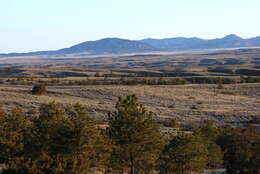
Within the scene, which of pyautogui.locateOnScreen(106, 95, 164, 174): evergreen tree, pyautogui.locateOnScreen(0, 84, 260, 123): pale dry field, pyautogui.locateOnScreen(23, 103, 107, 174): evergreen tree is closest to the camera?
pyautogui.locateOnScreen(23, 103, 107, 174): evergreen tree

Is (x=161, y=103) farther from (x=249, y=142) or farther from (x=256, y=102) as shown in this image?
(x=249, y=142)

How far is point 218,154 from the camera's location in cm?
2430

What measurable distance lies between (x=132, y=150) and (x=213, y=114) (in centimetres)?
2325

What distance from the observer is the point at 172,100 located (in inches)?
2003

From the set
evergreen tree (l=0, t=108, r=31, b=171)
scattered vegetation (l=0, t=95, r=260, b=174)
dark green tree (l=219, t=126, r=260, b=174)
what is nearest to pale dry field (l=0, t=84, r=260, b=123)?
dark green tree (l=219, t=126, r=260, b=174)

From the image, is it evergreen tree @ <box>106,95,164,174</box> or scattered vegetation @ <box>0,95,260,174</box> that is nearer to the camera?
scattered vegetation @ <box>0,95,260,174</box>

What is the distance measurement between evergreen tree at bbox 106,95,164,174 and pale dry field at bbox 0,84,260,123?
755 inches

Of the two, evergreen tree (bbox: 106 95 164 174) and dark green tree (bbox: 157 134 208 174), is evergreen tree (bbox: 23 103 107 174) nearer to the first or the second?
A: evergreen tree (bbox: 106 95 164 174)

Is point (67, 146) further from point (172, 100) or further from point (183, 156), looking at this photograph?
point (172, 100)

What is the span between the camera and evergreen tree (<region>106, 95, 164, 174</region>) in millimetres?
19672

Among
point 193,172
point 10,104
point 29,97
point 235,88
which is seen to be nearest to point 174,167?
point 193,172

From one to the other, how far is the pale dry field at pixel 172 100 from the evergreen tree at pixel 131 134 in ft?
62.9

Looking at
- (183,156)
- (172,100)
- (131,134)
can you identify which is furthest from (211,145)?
(172,100)

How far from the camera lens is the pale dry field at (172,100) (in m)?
41.6
